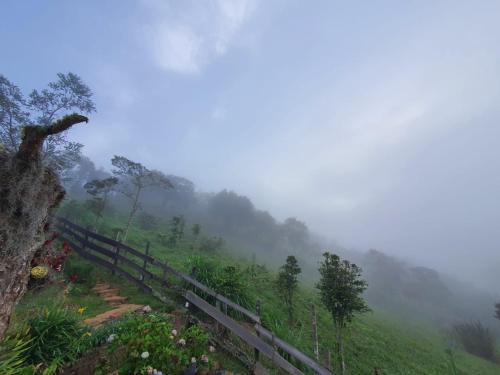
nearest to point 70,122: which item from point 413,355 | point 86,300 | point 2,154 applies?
point 2,154

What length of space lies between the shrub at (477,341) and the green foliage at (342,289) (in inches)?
805

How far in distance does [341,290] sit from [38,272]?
8432 millimetres

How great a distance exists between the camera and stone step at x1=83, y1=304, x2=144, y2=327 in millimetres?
5184

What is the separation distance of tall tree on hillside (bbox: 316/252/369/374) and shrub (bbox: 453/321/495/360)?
20457 mm

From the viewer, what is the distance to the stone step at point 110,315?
5184 mm

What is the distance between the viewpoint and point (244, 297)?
7.36 meters

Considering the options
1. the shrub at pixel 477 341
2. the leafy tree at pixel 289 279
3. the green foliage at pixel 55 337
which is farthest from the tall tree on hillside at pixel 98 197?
the shrub at pixel 477 341

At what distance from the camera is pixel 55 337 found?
4059mm

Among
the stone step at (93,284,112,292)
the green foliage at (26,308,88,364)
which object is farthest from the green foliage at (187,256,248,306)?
the green foliage at (26,308,88,364)

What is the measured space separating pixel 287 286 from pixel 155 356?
7.24 m

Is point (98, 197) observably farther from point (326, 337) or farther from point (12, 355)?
point (326, 337)

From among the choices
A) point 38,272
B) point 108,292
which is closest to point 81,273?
point 108,292

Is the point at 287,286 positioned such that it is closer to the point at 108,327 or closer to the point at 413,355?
the point at 108,327

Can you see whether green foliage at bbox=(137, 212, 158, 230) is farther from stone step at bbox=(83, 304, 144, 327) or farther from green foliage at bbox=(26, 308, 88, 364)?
green foliage at bbox=(26, 308, 88, 364)
